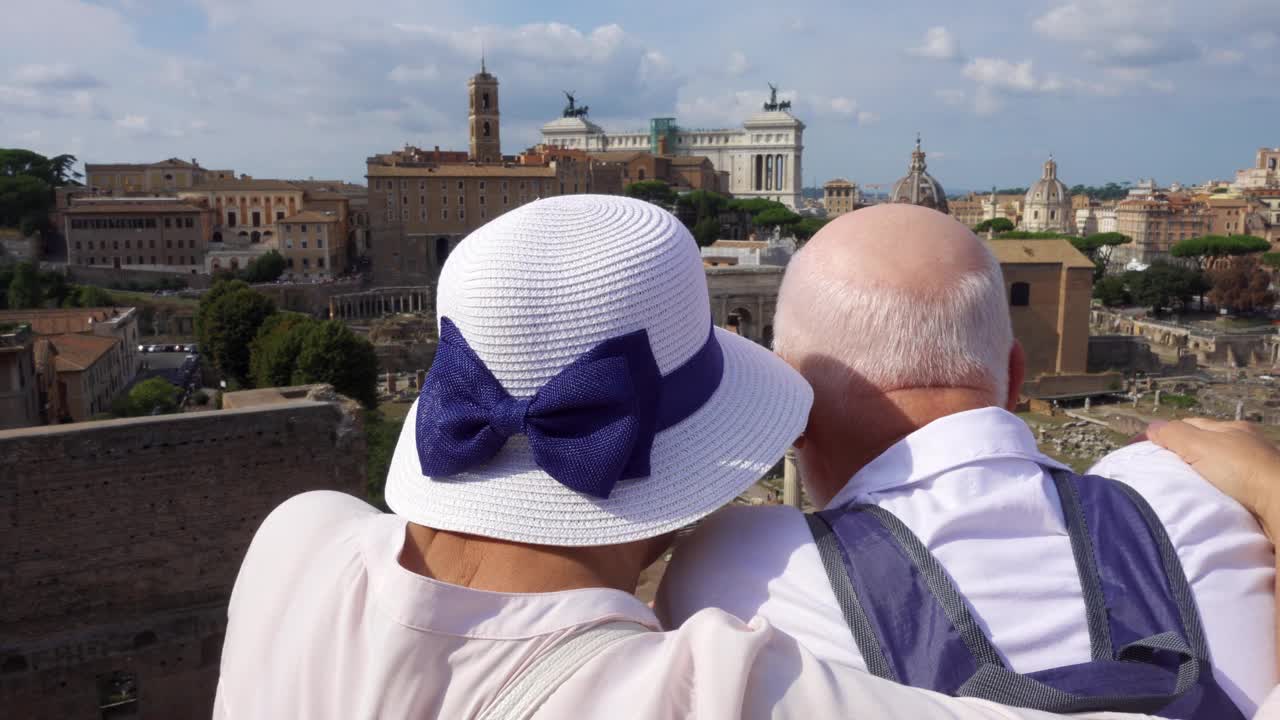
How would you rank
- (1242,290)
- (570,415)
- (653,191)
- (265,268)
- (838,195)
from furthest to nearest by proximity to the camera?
(838,195), (653,191), (1242,290), (265,268), (570,415)

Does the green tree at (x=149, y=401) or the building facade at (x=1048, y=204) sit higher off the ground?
the building facade at (x=1048, y=204)

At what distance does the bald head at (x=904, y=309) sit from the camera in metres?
1.17

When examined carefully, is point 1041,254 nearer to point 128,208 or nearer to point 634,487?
point 634,487

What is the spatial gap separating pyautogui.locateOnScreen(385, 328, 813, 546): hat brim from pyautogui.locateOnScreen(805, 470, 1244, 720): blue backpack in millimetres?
113

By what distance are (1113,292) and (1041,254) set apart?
47.8 ft

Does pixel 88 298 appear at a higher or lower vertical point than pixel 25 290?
lower

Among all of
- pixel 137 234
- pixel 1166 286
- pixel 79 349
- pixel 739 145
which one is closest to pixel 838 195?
pixel 739 145

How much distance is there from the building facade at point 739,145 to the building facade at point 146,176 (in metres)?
22.9

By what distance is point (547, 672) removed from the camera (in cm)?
82

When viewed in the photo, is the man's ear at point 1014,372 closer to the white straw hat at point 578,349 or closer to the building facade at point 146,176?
the white straw hat at point 578,349

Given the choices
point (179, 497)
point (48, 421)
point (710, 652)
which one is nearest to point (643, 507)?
point (710, 652)

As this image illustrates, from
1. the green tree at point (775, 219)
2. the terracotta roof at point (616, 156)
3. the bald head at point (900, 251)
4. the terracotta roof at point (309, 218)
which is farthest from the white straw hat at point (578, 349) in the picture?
the terracotta roof at point (616, 156)

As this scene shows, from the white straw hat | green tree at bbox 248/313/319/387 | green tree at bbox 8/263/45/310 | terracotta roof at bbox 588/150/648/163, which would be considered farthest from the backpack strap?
terracotta roof at bbox 588/150/648/163

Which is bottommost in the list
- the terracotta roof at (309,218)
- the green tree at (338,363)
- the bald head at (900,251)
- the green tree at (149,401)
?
the green tree at (149,401)
